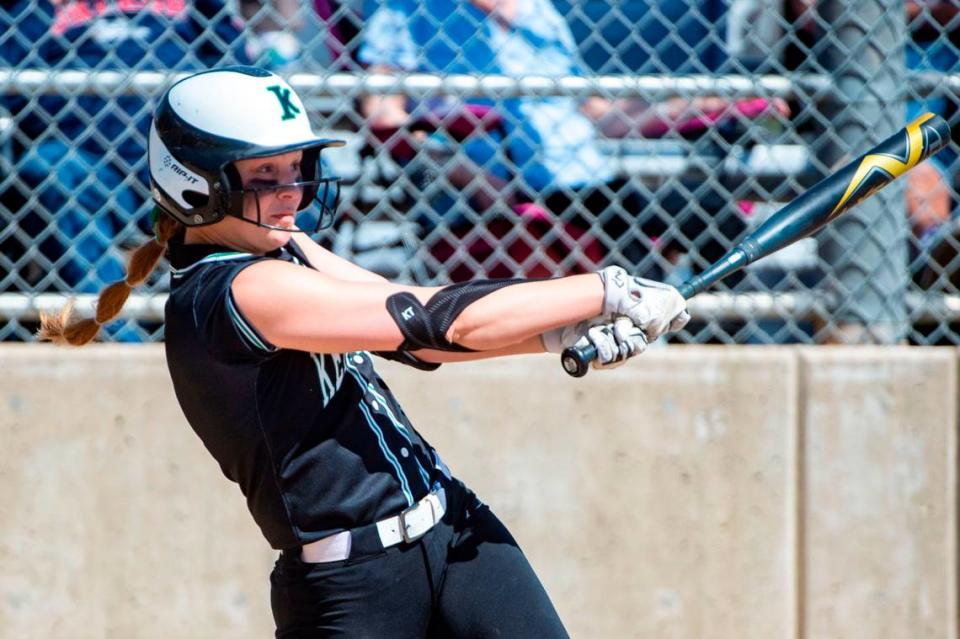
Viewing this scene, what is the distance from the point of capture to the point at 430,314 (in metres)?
2.35

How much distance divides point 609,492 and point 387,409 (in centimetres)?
124

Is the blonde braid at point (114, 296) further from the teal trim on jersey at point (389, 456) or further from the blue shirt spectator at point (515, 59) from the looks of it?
the blue shirt spectator at point (515, 59)

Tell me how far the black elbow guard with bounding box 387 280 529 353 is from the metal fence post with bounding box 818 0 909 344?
178 centimetres

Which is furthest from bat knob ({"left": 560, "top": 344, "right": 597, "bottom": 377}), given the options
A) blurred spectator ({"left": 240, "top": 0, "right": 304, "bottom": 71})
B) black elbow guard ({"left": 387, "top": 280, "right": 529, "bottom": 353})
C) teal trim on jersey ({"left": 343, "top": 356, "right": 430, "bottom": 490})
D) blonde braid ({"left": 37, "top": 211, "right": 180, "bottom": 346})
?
blurred spectator ({"left": 240, "top": 0, "right": 304, "bottom": 71})

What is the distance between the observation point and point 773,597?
3.77m

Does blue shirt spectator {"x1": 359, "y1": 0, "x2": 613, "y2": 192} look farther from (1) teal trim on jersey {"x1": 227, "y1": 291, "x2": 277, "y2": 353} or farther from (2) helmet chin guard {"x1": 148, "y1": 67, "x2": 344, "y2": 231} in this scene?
(1) teal trim on jersey {"x1": 227, "y1": 291, "x2": 277, "y2": 353}

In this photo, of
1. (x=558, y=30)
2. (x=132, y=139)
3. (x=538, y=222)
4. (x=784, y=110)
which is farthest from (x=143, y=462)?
(x=784, y=110)

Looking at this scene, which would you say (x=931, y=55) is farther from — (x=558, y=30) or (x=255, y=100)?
(x=255, y=100)

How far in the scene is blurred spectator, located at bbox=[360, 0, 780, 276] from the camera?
3.82 meters

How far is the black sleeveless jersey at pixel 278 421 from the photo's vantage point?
2463 millimetres

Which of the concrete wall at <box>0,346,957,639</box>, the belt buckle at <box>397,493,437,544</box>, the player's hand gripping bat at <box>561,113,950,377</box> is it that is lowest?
the concrete wall at <box>0,346,957,639</box>

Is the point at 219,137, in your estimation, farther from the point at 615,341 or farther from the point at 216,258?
the point at 615,341

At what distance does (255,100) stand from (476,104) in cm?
144

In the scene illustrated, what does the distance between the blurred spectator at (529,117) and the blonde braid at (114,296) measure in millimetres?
1219
